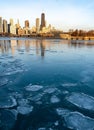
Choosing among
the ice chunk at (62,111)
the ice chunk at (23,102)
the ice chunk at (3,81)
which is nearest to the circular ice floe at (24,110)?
the ice chunk at (23,102)

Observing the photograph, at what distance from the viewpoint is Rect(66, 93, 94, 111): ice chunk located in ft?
21.2

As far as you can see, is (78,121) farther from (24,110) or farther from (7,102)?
(7,102)

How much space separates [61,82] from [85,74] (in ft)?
8.30

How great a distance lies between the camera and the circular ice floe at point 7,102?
6.44m

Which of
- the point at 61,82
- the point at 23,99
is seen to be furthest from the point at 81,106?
the point at 61,82

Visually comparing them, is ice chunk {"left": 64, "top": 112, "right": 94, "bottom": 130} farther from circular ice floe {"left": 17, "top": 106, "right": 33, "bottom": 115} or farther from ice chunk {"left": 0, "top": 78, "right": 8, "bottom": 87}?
ice chunk {"left": 0, "top": 78, "right": 8, "bottom": 87}

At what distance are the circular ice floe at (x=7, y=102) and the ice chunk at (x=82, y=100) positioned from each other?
2000 mm

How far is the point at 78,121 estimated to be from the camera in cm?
539

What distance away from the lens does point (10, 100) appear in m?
6.88

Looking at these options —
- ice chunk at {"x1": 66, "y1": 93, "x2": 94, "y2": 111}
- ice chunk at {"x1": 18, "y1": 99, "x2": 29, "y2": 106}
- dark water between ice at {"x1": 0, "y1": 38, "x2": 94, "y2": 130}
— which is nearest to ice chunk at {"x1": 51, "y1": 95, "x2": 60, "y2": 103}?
dark water between ice at {"x1": 0, "y1": 38, "x2": 94, "y2": 130}

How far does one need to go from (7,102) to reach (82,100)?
267 centimetres

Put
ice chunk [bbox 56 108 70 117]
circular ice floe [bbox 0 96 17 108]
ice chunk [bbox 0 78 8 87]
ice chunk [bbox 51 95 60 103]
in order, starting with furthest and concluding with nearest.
A: 1. ice chunk [bbox 0 78 8 87]
2. ice chunk [bbox 51 95 60 103]
3. circular ice floe [bbox 0 96 17 108]
4. ice chunk [bbox 56 108 70 117]

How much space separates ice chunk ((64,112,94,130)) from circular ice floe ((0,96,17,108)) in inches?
76.2

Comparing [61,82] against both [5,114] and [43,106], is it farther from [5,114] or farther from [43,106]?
[5,114]
